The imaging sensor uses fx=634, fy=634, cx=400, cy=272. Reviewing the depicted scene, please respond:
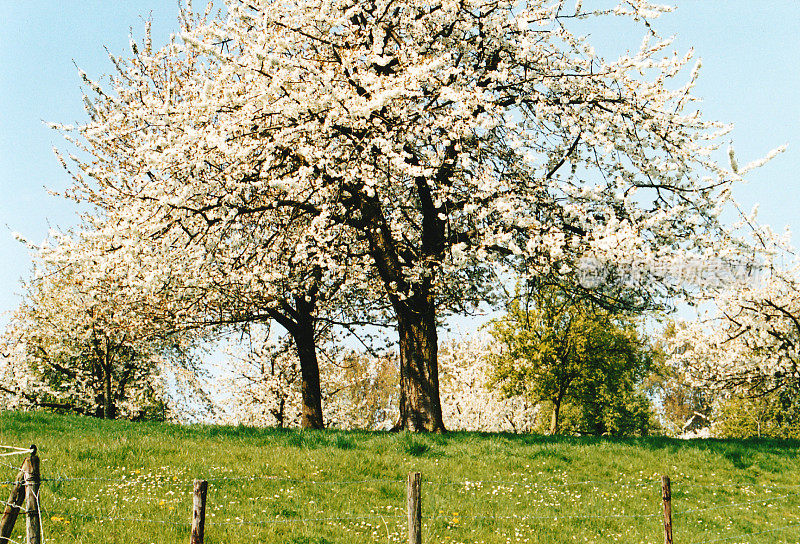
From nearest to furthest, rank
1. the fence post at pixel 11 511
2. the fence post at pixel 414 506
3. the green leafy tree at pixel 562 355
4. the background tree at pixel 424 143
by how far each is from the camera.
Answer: the fence post at pixel 11 511, the fence post at pixel 414 506, the background tree at pixel 424 143, the green leafy tree at pixel 562 355

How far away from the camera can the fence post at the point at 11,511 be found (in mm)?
6098

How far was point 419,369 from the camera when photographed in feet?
55.0

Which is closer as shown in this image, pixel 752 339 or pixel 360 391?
pixel 752 339

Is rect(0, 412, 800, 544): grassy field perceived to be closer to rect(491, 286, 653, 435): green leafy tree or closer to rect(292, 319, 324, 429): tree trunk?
rect(292, 319, 324, 429): tree trunk

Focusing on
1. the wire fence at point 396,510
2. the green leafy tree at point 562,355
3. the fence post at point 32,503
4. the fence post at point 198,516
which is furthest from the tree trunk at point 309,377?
the fence post at point 32,503

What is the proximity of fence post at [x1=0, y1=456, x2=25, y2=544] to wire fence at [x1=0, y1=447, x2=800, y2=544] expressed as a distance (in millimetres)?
1797

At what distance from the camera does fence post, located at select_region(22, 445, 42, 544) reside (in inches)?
247

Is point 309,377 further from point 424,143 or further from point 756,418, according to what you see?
point 756,418

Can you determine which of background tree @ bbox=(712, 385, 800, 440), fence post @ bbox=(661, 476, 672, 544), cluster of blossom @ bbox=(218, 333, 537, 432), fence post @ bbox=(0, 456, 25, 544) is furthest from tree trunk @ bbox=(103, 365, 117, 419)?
background tree @ bbox=(712, 385, 800, 440)

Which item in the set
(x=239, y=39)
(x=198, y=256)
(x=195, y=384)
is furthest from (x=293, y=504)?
(x=195, y=384)

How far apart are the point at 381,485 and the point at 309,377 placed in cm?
1190

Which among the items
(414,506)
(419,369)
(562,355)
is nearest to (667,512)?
(414,506)

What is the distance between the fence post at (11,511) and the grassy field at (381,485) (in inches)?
88.4

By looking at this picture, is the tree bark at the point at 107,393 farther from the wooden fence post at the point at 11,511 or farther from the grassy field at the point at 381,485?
the wooden fence post at the point at 11,511
